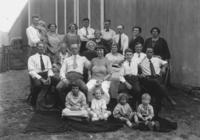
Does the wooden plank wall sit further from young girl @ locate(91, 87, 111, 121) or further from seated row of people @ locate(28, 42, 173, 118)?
young girl @ locate(91, 87, 111, 121)

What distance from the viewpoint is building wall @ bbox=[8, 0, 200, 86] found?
7594 mm

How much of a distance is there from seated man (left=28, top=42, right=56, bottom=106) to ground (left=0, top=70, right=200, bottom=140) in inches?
17.3

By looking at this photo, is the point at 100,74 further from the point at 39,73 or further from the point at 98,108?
the point at 39,73

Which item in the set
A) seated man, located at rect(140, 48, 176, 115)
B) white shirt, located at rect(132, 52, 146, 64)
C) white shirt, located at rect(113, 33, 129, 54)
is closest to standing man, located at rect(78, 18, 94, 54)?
white shirt, located at rect(113, 33, 129, 54)

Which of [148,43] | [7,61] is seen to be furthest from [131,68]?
[7,61]

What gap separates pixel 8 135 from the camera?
5066 mm

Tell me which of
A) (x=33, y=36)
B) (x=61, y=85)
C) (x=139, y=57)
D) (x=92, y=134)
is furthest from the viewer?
(x=33, y=36)

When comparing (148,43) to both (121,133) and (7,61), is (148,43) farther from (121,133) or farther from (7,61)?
(7,61)

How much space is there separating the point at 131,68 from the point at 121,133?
1797 mm

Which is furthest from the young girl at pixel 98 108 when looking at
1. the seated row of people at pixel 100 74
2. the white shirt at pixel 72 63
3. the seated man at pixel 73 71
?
the white shirt at pixel 72 63

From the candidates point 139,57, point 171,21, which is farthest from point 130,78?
point 171,21

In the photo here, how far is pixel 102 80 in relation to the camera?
6445 mm

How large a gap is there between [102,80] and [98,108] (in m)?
0.85

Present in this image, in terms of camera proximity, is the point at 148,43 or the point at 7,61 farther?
the point at 7,61
